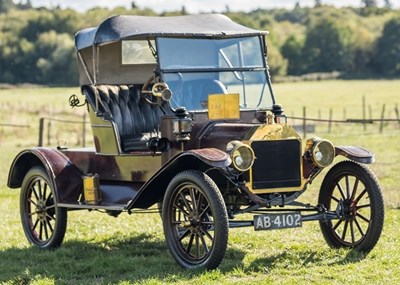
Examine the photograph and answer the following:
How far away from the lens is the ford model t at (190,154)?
864 cm

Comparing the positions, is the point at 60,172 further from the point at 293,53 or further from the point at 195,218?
the point at 293,53

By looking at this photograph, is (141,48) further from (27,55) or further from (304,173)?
(27,55)

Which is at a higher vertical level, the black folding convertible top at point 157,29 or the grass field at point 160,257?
the black folding convertible top at point 157,29

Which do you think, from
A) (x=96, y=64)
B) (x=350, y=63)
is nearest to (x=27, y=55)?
(x=350, y=63)

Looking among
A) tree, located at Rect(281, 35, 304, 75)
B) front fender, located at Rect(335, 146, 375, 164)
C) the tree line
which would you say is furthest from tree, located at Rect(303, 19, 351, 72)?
front fender, located at Rect(335, 146, 375, 164)

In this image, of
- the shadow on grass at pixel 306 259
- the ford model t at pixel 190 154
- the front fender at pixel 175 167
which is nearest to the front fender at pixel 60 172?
the ford model t at pixel 190 154

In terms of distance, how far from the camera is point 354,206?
928 cm

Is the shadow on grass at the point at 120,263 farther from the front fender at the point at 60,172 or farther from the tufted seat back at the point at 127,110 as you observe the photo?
the tufted seat back at the point at 127,110

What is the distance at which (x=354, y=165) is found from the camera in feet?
30.5

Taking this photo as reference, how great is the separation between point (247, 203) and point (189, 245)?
2.64 feet

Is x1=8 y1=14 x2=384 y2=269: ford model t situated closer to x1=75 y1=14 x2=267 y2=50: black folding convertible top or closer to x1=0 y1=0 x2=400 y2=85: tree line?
x1=75 y1=14 x2=267 y2=50: black folding convertible top

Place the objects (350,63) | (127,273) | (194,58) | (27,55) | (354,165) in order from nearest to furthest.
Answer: (127,273)
(354,165)
(194,58)
(27,55)
(350,63)

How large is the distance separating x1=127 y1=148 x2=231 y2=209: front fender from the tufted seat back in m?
1.09

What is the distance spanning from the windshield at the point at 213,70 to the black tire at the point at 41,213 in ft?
6.11
